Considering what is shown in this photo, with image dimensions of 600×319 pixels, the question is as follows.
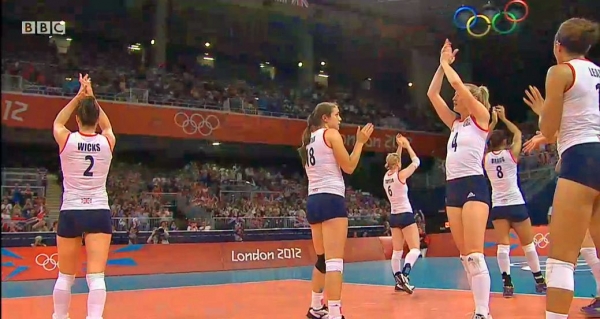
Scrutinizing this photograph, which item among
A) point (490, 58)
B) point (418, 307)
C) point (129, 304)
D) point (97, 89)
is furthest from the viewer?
point (490, 58)

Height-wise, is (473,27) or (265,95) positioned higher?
(473,27)

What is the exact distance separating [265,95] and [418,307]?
70.5 feet

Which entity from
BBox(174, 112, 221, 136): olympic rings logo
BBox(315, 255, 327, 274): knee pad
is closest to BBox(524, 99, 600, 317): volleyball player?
BBox(315, 255, 327, 274): knee pad

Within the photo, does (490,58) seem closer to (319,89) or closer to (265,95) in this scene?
(319,89)

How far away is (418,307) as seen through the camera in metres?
7.38

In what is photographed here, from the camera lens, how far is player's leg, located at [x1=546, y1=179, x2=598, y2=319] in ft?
11.7

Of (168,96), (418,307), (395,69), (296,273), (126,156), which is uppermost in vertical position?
(395,69)

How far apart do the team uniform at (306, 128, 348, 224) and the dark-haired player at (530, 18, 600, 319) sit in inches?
90.1

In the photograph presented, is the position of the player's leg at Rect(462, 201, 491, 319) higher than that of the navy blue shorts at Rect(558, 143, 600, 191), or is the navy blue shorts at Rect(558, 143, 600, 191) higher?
the navy blue shorts at Rect(558, 143, 600, 191)

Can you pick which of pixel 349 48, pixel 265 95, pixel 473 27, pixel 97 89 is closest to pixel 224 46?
pixel 265 95

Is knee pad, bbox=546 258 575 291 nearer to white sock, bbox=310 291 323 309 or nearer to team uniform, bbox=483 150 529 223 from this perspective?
white sock, bbox=310 291 323 309

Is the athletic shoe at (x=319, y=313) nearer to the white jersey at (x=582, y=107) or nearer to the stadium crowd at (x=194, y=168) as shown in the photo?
the white jersey at (x=582, y=107)

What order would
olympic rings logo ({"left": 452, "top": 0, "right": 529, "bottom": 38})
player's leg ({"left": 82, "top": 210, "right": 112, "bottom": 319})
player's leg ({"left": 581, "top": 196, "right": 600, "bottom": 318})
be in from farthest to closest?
olympic rings logo ({"left": 452, "top": 0, "right": 529, "bottom": 38}), player's leg ({"left": 82, "top": 210, "right": 112, "bottom": 319}), player's leg ({"left": 581, "top": 196, "right": 600, "bottom": 318})

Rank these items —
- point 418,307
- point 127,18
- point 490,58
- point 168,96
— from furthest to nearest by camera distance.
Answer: point 490,58 < point 127,18 < point 168,96 < point 418,307
